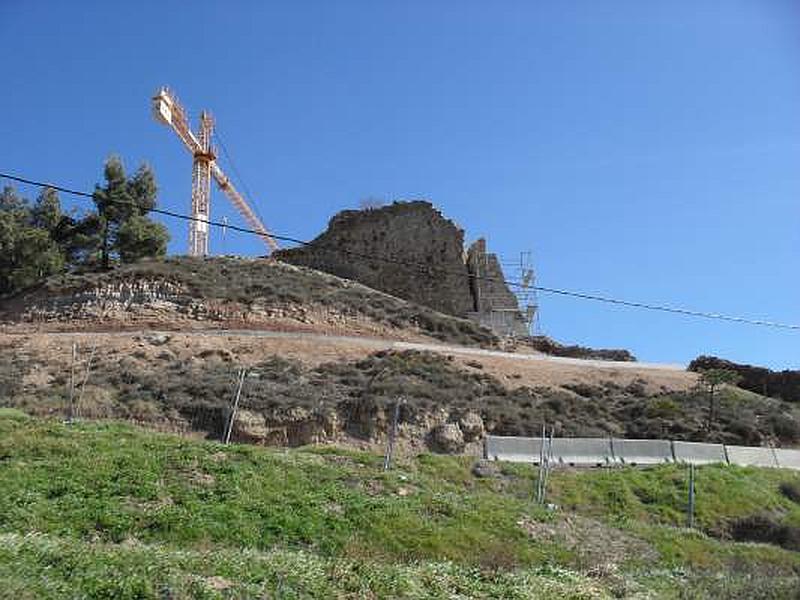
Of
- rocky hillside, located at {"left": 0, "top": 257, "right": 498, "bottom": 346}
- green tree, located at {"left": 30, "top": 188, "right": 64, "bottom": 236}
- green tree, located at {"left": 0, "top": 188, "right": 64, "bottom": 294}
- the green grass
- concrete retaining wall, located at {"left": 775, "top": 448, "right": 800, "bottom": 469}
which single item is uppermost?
green tree, located at {"left": 30, "top": 188, "right": 64, "bottom": 236}

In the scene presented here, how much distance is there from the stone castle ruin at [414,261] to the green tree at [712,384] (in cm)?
1640

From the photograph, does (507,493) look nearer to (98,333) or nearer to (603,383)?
(603,383)

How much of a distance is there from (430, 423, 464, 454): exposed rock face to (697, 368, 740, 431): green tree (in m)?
10.9

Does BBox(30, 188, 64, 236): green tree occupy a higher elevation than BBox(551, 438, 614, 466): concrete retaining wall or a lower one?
higher

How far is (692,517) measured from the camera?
21.1 m

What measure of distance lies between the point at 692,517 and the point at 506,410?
9303 millimetres

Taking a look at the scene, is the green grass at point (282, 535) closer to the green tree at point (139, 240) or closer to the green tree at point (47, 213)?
the green tree at point (139, 240)

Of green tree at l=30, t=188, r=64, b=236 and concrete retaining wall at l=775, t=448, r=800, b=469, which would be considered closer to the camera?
concrete retaining wall at l=775, t=448, r=800, b=469

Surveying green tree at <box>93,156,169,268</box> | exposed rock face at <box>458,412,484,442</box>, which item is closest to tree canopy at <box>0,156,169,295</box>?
green tree at <box>93,156,169,268</box>

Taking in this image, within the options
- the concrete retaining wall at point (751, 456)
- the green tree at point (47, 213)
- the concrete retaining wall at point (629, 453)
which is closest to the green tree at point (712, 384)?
the concrete retaining wall at point (751, 456)

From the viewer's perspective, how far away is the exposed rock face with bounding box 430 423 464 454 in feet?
87.1

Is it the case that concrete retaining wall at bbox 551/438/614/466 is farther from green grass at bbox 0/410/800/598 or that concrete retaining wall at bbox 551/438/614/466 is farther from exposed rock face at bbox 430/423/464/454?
green grass at bbox 0/410/800/598

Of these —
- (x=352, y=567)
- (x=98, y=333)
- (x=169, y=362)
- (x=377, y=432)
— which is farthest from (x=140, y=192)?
(x=352, y=567)

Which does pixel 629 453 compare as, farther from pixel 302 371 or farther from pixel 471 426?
pixel 302 371
